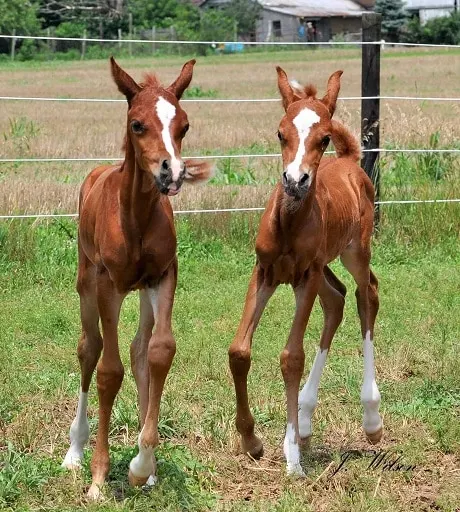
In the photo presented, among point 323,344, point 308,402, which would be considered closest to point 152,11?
point 323,344

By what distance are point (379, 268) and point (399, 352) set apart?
7.79 feet

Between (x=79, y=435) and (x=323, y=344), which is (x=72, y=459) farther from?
(x=323, y=344)

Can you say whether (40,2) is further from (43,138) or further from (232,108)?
(43,138)

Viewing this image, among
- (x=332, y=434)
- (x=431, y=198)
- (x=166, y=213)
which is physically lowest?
(x=332, y=434)

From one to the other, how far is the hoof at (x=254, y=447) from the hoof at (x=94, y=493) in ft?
2.64

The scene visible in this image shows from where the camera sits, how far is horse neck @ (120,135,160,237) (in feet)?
15.0

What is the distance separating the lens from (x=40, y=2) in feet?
173

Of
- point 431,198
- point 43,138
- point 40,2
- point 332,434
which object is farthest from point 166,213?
point 40,2

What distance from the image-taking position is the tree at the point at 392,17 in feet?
177

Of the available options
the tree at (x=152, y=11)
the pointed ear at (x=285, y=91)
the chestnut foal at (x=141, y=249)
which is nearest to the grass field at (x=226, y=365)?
the chestnut foal at (x=141, y=249)

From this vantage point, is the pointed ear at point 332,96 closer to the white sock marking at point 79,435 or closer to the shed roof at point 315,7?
the white sock marking at point 79,435

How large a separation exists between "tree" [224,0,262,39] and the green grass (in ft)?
163

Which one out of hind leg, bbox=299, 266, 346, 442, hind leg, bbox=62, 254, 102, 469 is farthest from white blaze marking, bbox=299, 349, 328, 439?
hind leg, bbox=62, 254, 102, 469

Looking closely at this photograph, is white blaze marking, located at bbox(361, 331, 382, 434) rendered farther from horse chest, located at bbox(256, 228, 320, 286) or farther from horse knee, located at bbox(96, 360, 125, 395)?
horse knee, located at bbox(96, 360, 125, 395)
